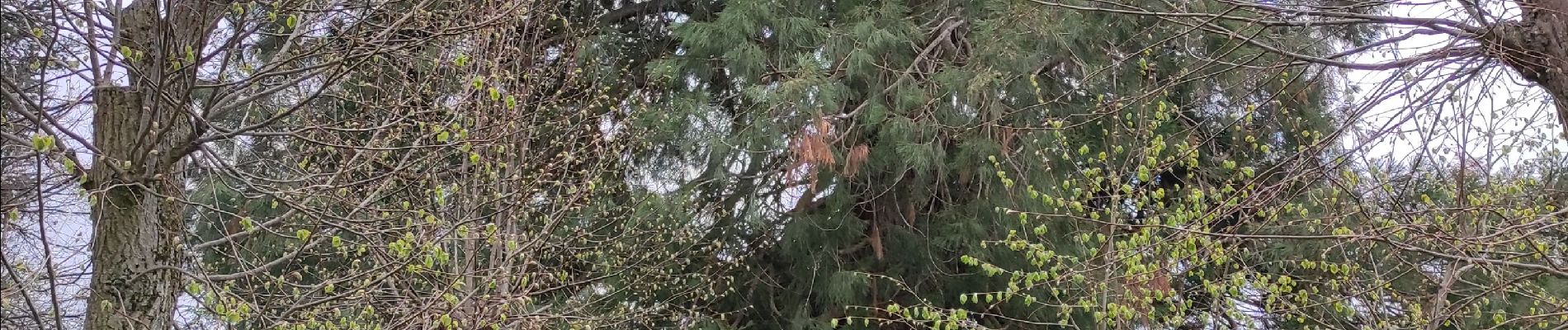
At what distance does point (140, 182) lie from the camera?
3686mm

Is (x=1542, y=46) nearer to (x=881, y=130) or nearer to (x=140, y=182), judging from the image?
(x=881, y=130)

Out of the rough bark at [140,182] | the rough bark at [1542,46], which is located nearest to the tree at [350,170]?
the rough bark at [140,182]

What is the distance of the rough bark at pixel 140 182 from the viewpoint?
3.69 metres

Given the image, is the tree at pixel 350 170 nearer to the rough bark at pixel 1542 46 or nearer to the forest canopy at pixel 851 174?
the forest canopy at pixel 851 174

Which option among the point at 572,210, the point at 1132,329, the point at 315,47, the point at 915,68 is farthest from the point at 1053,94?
the point at 315,47

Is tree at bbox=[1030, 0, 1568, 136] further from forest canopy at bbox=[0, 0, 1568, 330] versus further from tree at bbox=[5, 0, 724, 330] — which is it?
tree at bbox=[5, 0, 724, 330]

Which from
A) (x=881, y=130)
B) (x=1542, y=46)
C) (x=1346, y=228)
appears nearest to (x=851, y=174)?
(x=881, y=130)

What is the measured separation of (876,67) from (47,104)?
460cm

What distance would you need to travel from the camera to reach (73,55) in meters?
3.72

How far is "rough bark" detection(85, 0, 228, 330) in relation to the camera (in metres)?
3.69

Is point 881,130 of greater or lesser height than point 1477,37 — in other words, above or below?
below

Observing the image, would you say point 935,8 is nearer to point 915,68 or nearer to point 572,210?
point 915,68

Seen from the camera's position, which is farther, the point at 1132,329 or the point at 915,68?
the point at 915,68

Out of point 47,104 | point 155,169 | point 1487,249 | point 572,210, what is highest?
point 47,104
